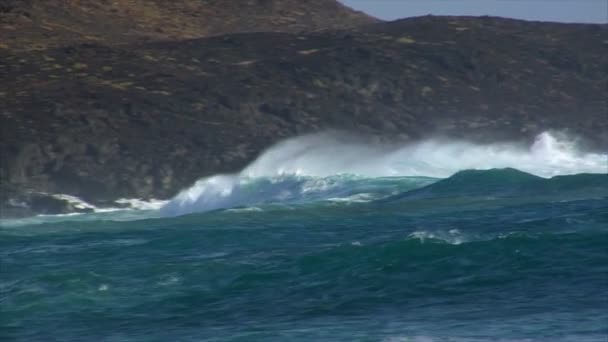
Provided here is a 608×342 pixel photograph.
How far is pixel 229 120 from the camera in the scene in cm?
3781

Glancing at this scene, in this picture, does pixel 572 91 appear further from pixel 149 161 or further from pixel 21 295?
pixel 21 295

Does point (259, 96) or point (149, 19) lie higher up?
point (149, 19)

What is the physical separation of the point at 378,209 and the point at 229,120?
1225 centimetres

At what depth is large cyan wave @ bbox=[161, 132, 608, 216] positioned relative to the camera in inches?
1282

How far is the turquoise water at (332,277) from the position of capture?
14.6 metres

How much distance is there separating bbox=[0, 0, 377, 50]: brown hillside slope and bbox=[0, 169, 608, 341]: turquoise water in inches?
840

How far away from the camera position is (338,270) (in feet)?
57.8

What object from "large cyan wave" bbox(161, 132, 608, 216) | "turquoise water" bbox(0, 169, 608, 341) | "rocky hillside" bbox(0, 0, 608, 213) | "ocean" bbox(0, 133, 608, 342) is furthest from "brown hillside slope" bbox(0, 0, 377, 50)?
"turquoise water" bbox(0, 169, 608, 341)

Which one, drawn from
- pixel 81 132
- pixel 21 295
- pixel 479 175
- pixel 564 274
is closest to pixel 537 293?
pixel 564 274

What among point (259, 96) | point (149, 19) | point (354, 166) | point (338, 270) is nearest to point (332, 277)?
point (338, 270)

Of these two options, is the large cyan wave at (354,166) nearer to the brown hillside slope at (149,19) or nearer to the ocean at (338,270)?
the ocean at (338,270)

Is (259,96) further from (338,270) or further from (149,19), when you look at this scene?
(338,270)

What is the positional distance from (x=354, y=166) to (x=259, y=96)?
15.1 ft

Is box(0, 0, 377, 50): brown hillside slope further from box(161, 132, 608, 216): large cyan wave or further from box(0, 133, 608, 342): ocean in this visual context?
box(0, 133, 608, 342): ocean
